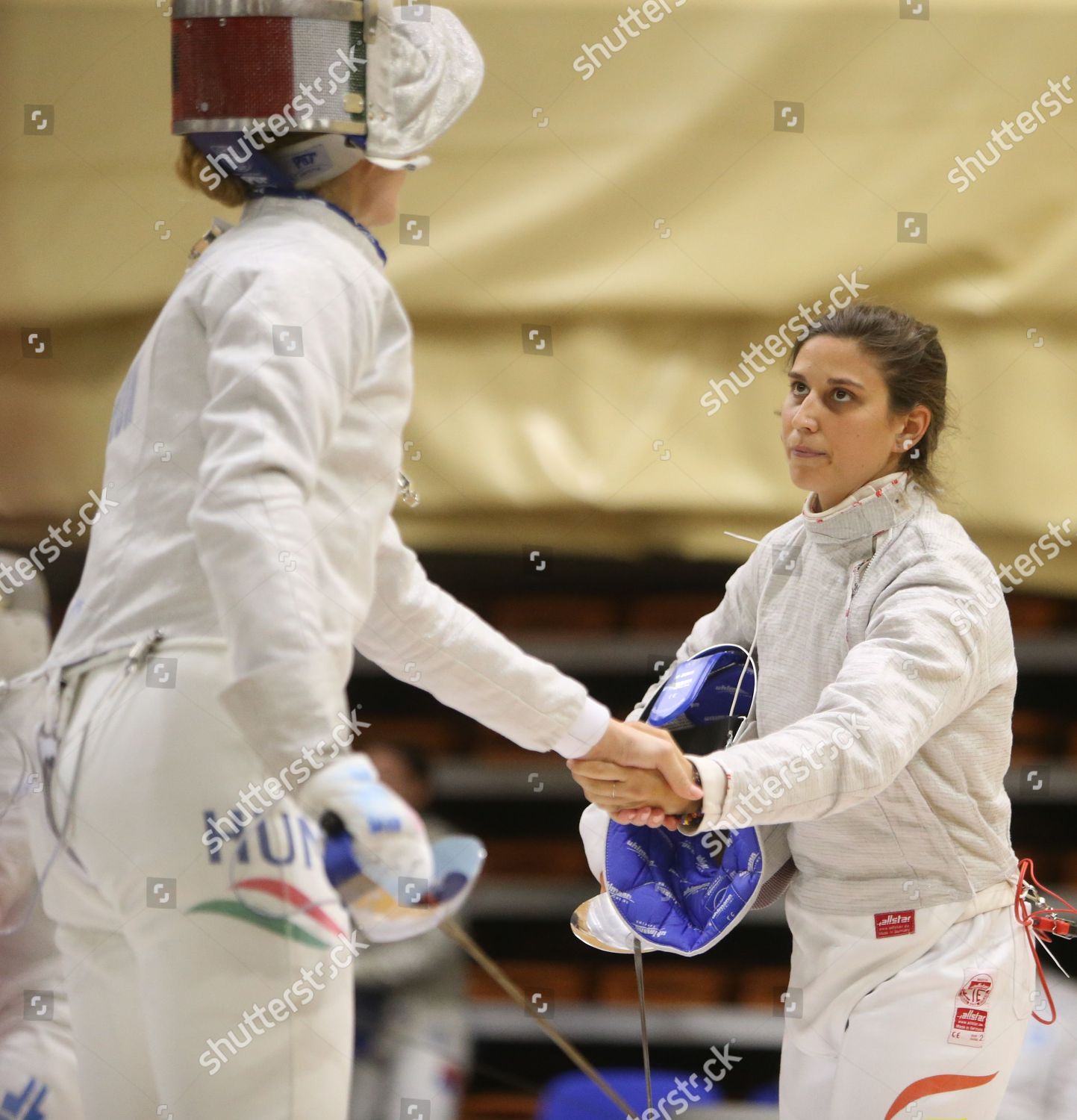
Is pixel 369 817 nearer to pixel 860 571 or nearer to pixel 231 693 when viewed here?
pixel 231 693

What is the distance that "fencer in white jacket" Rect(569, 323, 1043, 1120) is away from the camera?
1.53m

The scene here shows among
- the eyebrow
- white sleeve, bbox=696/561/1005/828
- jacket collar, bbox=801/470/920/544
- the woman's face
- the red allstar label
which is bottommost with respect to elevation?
the red allstar label

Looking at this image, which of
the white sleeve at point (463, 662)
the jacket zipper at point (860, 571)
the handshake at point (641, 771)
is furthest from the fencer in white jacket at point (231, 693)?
the jacket zipper at point (860, 571)

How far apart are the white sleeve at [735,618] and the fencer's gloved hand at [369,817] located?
2.38 ft

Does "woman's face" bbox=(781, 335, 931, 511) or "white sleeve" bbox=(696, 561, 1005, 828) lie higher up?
"woman's face" bbox=(781, 335, 931, 511)

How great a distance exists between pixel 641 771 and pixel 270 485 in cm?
70

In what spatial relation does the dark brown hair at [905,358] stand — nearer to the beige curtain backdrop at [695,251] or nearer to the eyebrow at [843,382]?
the eyebrow at [843,382]

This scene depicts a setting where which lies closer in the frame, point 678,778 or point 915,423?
point 678,778

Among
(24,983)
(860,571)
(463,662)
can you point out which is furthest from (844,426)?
(24,983)

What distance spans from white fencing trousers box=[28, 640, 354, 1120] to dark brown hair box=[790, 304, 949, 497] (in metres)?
0.97

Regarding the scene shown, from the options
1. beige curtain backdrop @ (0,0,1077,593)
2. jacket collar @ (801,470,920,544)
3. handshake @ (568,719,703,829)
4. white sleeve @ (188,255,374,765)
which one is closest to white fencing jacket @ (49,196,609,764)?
white sleeve @ (188,255,374,765)

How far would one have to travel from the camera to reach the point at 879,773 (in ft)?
4.93

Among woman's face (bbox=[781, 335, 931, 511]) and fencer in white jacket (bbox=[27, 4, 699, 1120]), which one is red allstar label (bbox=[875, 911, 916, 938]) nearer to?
woman's face (bbox=[781, 335, 931, 511])

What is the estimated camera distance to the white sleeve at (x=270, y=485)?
1.07 metres
